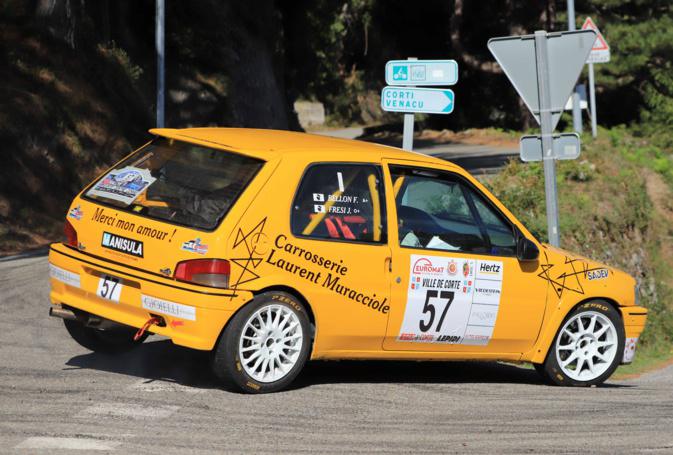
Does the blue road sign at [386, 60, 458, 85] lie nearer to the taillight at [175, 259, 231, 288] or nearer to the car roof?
the car roof

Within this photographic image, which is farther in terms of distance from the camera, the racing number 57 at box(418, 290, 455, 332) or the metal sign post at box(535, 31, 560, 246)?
the metal sign post at box(535, 31, 560, 246)

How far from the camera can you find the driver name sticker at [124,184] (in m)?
8.43

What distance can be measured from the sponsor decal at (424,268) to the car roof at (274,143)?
0.76 m

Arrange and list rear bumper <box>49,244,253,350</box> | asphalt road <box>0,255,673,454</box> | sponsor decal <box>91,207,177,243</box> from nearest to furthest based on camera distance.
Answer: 1. asphalt road <box>0,255,673,454</box>
2. rear bumper <box>49,244,253,350</box>
3. sponsor decal <box>91,207,177,243</box>

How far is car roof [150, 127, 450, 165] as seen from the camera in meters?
8.30

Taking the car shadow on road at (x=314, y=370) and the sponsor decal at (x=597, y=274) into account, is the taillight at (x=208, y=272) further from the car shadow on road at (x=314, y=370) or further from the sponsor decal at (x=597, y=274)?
the sponsor decal at (x=597, y=274)

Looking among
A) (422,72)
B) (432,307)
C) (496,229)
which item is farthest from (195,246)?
(422,72)

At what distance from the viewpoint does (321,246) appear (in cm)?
820

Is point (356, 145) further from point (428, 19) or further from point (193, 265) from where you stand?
point (428, 19)

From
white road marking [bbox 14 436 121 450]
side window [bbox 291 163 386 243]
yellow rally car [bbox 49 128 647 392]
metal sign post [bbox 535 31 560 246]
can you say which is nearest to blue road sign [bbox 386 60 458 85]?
metal sign post [bbox 535 31 560 246]

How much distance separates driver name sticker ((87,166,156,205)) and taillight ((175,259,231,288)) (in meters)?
0.86

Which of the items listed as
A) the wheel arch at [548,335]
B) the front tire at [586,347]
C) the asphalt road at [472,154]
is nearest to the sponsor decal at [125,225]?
the wheel arch at [548,335]

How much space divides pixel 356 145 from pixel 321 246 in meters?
1.06

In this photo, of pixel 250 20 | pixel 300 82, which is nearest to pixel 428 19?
pixel 300 82
